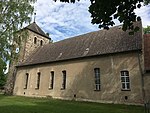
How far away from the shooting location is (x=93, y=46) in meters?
23.8

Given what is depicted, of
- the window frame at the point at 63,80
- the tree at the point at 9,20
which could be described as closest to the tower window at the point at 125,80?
the window frame at the point at 63,80

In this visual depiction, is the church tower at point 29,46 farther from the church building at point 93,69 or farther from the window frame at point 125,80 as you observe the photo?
the window frame at point 125,80

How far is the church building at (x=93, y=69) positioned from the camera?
18.8 m

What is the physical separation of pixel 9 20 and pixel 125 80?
14.6 meters

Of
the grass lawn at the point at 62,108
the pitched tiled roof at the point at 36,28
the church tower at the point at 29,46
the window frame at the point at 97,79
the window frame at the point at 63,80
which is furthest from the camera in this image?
the pitched tiled roof at the point at 36,28

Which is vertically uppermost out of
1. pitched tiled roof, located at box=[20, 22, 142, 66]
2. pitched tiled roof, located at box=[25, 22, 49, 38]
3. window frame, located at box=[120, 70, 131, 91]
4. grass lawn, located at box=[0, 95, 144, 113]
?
pitched tiled roof, located at box=[25, 22, 49, 38]

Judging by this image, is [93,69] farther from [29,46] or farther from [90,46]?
[29,46]

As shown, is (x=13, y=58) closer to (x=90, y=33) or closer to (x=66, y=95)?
(x=66, y=95)

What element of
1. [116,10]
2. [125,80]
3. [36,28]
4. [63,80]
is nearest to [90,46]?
[63,80]

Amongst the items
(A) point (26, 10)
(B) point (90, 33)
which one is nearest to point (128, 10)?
(A) point (26, 10)

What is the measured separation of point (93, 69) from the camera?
21.7 m

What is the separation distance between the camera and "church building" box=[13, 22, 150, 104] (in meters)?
18.8

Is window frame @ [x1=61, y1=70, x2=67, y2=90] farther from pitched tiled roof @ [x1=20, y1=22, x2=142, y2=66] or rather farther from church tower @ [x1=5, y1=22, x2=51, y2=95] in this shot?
church tower @ [x1=5, y1=22, x2=51, y2=95]

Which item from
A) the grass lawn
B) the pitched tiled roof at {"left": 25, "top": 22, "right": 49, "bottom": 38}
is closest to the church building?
the grass lawn
